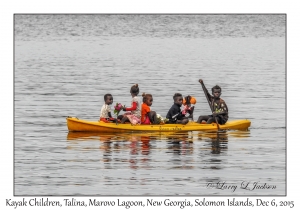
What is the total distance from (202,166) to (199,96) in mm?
14339

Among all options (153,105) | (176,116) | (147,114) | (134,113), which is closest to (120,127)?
(134,113)

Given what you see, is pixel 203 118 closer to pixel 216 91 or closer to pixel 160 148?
pixel 216 91

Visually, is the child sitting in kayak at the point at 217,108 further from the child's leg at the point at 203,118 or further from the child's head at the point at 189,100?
the child's head at the point at 189,100

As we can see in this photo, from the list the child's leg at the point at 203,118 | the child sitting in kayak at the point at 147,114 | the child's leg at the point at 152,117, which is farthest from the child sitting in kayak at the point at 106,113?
the child's leg at the point at 203,118

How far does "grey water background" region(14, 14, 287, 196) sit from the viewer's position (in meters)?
20.8

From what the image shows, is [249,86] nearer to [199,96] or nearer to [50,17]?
[199,96]

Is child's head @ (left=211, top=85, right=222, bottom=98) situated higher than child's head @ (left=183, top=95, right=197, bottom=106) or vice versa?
child's head @ (left=211, top=85, right=222, bottom=98)

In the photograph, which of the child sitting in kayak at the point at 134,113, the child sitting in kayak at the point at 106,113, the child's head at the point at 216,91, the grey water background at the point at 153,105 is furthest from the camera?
the child's head at the point at 216,91

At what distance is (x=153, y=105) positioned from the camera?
3319 cm

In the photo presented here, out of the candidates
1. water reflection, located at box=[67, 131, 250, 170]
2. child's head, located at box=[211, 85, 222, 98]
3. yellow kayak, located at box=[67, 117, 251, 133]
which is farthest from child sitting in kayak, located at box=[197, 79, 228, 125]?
water reflection, located at box=[67, 131, 250, 170]

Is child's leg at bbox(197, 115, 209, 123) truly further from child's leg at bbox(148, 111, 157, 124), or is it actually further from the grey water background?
child's leg at bbox(148, 111, 157, 124)

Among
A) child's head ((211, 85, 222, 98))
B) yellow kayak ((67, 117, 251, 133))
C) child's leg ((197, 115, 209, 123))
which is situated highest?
child's head ((211, 85, 222, 98))

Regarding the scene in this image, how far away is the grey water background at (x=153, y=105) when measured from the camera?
20797mm

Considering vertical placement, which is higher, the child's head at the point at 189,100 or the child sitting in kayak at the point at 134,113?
the child's head at the point at 189,100
